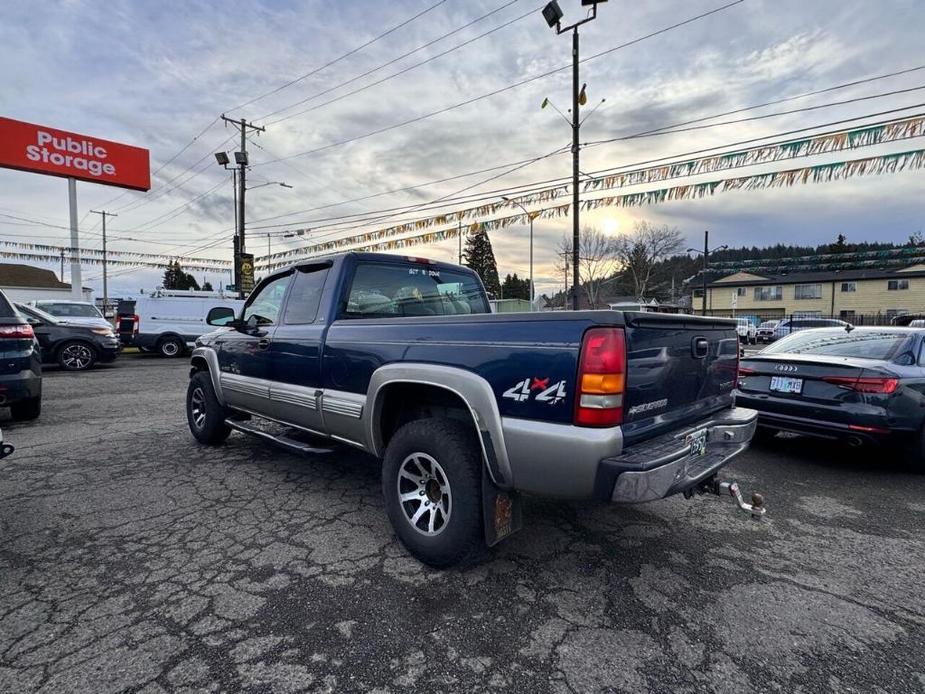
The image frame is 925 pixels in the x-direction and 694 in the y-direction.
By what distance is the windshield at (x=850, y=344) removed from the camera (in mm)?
4461

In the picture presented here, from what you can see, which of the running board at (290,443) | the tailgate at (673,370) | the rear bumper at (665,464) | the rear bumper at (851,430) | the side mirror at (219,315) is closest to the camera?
the rear bumper at (665,464)

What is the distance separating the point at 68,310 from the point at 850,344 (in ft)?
53.5

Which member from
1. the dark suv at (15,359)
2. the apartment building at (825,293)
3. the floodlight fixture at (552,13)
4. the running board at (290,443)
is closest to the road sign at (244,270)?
the floodlight fixture at (552,13)

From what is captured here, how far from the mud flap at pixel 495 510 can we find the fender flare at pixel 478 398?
0.27ft

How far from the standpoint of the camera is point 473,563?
104 inches

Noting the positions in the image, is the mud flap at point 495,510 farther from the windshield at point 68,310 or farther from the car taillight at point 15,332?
the windshield at point 68,310

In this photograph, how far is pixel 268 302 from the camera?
175 inches

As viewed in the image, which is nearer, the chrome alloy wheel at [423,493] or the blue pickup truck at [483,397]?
the blue pickup truck at [483,397]

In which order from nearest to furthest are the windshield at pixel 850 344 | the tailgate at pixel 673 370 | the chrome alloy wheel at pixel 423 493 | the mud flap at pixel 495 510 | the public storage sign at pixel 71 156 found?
the tailgate at pixel 673 370 → the mud flap at pixel 495 510 → the chrome alloy wheel at pixel 423 493 → the windshield at pixel 850 344 → the public storage sign at pixel 71 156

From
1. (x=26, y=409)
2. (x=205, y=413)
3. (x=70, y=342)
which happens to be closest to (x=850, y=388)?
(x=205, y=413)

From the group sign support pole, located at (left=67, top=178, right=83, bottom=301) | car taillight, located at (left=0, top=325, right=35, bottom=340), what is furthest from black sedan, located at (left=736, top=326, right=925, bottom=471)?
sign support pole, located at (left=67, top=178, right=83, bottom=301)

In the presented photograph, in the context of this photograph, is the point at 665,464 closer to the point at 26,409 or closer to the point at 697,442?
the point at 697,442

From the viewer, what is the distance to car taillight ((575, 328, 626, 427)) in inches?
82.6

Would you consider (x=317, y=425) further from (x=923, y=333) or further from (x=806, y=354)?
(x=923, y=333)
